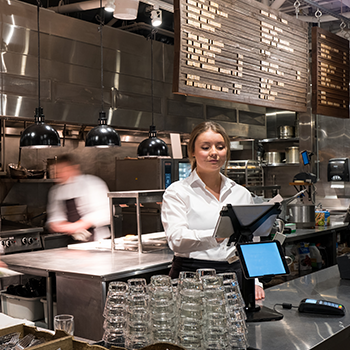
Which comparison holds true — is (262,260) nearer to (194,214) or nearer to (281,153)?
(194,214)

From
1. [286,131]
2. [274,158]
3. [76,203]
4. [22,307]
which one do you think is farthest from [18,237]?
[286,131]

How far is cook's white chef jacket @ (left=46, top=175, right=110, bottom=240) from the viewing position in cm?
461

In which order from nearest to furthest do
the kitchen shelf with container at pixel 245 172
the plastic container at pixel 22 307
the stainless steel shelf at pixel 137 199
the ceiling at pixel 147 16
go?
the plastic container at pixel 22 307, the stainless steel shelf at pixel 137 199, the ceiling at pixel 147 16, the kitchen shelf with container at pixel 245 172

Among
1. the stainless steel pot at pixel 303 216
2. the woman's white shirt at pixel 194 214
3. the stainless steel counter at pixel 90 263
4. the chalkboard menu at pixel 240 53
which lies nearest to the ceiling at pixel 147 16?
the chalkboard menu at pixel 240 53

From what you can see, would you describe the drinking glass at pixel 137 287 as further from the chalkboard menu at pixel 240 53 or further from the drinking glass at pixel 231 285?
the chalkboard menu at pixel 240 53

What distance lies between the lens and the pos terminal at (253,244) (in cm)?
175

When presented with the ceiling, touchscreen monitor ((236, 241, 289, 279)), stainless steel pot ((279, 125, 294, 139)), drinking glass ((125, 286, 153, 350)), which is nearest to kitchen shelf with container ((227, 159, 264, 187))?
stainless steel pot ((279, 125, 294, 139))

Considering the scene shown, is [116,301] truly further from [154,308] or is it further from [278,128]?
[278,128]

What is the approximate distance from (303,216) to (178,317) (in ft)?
12.8

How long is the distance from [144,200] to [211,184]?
1282 mm

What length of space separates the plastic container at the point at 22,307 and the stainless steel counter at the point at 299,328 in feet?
5.43

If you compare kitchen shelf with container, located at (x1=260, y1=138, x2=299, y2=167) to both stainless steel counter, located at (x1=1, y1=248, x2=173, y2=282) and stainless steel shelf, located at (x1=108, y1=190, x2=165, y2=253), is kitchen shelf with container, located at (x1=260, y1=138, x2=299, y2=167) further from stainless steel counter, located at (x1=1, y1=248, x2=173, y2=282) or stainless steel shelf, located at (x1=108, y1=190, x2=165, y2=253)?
stainless steel counter, located at (x1=1, y1=248, x2=173, y2=282)

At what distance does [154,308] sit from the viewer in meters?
1.29

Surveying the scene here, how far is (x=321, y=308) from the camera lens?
1896 millimetres
